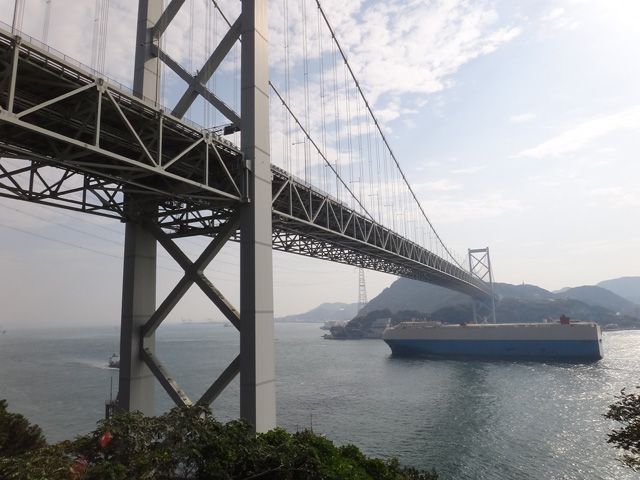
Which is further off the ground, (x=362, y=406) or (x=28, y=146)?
(x=28, y=146)

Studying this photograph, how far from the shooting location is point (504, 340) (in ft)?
231

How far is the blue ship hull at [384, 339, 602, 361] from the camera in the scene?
64.1 m

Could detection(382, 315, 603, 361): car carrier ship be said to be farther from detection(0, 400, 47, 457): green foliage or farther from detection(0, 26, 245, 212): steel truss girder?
detection(0, 400, 47, 457): green foliage

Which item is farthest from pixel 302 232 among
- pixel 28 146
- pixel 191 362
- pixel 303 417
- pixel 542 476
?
pixel 191 362

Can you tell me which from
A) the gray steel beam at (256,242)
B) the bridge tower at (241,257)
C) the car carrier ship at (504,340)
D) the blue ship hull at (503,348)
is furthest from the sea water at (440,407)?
the bridge tower at (241,257)

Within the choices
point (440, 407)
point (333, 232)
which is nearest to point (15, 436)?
point (333, 232)

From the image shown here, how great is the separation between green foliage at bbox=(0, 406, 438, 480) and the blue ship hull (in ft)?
223

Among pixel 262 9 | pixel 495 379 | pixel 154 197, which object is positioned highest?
pixel 262 9

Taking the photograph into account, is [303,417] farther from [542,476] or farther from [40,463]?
[40,463]

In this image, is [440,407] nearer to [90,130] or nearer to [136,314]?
[136,314]

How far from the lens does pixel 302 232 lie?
25.9 metres

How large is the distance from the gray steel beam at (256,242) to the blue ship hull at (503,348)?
66078 mm

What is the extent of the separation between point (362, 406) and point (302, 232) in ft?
54.6

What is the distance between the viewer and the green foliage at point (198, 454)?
8617 mm
